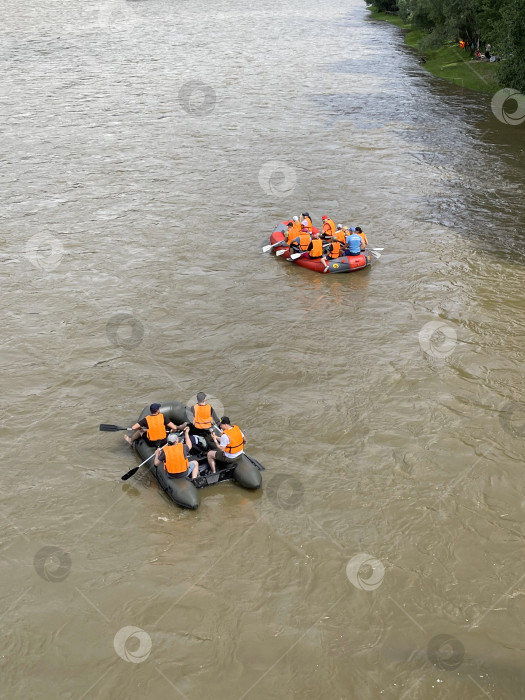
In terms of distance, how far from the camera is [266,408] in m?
17.9

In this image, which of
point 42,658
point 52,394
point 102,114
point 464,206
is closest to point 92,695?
point 42,658

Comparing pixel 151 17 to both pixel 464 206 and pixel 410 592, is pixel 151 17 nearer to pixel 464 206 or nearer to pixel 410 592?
pixel 464 206

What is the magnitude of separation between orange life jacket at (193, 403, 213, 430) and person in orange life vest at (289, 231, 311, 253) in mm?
10850

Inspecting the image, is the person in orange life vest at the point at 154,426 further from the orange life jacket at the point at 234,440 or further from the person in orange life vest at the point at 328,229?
the person in orange life vest at the point at 328,229

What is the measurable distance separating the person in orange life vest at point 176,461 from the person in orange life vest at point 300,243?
39.5 feet

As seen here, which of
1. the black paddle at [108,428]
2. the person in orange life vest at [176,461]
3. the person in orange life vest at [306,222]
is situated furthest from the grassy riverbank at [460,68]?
the person in orange life vest at [176,461]

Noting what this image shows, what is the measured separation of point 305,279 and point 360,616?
1436 centimetres

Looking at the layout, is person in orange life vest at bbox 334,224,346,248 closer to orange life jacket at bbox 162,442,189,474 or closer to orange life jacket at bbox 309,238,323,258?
orange life jacket at bbox 309,238,323,258

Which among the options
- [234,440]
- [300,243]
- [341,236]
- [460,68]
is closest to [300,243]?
[300,243]

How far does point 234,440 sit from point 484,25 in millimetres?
39675

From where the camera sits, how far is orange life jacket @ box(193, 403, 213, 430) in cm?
1590

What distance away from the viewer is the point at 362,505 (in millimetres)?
14688

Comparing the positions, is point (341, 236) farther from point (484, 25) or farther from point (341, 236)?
point (484, 25)

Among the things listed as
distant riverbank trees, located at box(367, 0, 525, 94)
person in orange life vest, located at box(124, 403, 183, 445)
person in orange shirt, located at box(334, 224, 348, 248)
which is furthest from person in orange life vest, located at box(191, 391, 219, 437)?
distant riverbank trees, located at box(367, 0, 525, 94)
